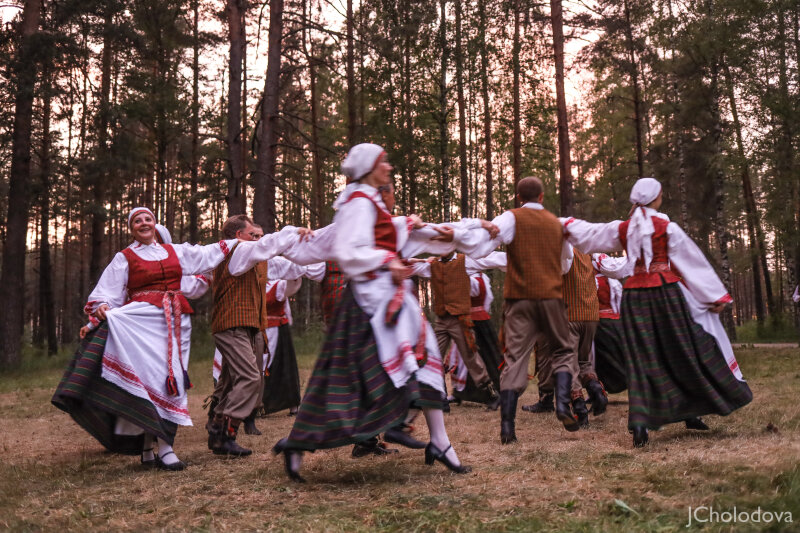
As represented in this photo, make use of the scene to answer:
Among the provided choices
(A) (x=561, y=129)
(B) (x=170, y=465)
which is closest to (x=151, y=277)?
(B) (x=170, y=465)

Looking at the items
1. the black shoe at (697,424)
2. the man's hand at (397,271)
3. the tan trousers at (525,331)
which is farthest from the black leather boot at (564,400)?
the man's hand at (397,271)

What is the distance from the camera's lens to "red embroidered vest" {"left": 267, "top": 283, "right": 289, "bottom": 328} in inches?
311

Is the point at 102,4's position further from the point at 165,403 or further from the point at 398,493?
the point at 398,493

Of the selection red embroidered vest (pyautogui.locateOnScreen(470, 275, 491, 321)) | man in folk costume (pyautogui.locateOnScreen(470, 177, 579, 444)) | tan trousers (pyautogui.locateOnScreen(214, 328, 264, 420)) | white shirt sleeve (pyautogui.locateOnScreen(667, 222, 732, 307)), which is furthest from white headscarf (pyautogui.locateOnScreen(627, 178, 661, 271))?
red embroidered vest (pyautogui.locateOnScreen(470, 275, 491, 321))

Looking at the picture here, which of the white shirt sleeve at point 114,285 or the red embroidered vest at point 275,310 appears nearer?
the white shirt sleeve at point 114,285

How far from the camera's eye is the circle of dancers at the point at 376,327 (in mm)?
4102

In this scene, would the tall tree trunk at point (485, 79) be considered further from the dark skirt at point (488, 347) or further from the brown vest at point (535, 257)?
the brown vest at point (535, 257)

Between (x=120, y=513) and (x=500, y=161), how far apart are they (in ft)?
100

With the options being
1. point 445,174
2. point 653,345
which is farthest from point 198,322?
point 653,345

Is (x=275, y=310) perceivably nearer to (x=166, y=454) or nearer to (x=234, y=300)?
(x=234, y=300)

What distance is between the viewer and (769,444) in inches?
178

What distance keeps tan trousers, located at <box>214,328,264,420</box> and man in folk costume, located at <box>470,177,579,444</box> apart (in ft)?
6.35

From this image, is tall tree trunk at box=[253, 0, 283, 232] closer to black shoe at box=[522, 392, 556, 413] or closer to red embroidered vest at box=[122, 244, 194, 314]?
black shoe at box=[522, 392, 556, 413]

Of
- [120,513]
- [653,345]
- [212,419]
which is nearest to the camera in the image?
[120,513]
